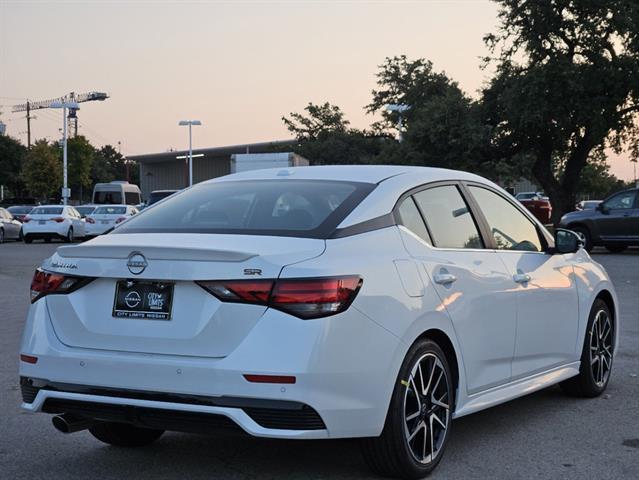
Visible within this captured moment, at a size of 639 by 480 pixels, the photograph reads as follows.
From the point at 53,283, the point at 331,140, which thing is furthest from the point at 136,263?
the point at 331,140

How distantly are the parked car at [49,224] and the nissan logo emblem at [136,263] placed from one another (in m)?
32.2

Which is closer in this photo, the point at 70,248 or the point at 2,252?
the point at 70,248

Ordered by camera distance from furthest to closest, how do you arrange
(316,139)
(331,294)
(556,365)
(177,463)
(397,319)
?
(316,139), (556,365), (177,463), (397,319), (331,294)

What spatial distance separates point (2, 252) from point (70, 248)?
83.0 feet

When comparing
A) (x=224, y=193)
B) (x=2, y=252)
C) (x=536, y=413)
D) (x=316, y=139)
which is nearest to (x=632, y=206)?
(x=2, y=252)

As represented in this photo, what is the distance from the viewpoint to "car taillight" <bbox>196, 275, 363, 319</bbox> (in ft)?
13.8

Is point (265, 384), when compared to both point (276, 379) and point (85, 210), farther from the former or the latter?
point (85, 210)

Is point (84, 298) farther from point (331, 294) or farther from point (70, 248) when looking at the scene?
point (331, 294)

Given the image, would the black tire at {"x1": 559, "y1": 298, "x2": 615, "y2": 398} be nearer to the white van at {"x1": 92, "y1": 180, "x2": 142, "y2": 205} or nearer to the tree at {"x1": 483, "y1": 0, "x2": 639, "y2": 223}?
the tree at {"x1": 483, "y1": 0, "x2": 639, "y2": 223}

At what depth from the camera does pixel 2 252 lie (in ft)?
94.5

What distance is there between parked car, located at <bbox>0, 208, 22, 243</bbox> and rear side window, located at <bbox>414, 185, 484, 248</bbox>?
32.7 m

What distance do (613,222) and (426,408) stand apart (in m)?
21.8

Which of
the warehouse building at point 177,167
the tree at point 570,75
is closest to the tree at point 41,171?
the warehouse building at point 177,167

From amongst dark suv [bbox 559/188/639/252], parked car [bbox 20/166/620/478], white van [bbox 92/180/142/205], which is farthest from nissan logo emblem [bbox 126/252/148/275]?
white van [bbox 92/180/142/205]
